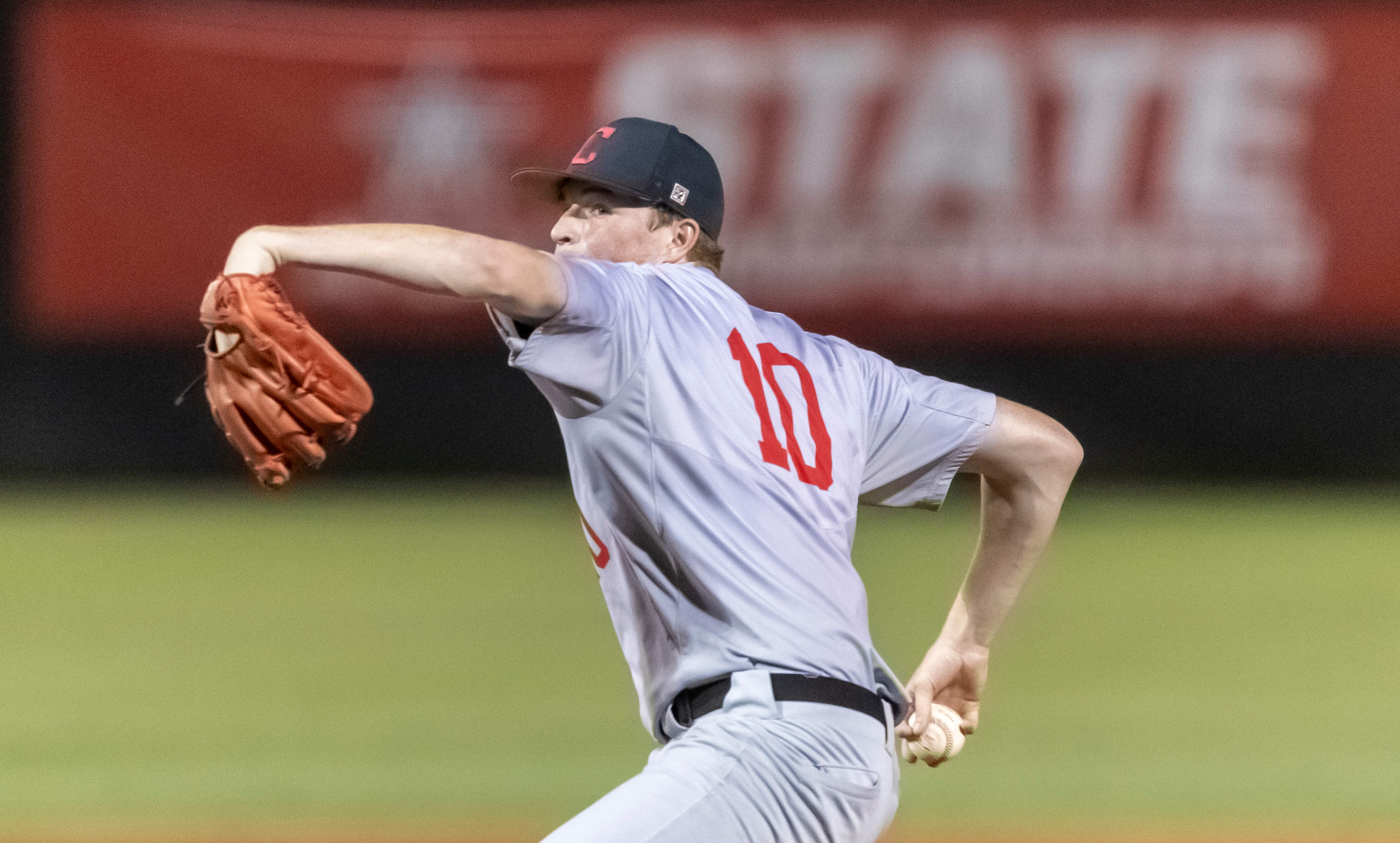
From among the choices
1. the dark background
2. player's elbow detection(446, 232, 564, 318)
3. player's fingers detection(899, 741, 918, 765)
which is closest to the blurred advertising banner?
the dark background

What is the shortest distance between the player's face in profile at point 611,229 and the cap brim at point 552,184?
23 millimetres

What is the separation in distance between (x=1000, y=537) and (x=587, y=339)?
1083mm

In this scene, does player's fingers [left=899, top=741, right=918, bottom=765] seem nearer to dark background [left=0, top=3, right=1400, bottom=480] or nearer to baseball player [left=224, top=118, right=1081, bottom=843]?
baseball player [left=224, top=118, right=1081, bottom=843]

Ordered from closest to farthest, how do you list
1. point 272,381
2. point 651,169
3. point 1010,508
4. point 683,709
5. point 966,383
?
point 272,381, point 683,709, point 651,169, point 1010,508, point 966,383

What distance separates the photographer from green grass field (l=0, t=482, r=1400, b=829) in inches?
223

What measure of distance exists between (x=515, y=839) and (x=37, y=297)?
25.3 ft

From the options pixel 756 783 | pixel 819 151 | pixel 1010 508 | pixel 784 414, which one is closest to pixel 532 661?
pixel 1010 508

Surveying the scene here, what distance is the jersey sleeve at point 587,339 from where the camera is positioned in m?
2.40

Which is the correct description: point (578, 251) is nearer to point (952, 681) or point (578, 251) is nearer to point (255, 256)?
point (255, 256)

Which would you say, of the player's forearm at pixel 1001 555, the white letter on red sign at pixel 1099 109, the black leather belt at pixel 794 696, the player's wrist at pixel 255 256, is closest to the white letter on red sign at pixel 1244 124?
the white letter on red sign at pixel 1099 109

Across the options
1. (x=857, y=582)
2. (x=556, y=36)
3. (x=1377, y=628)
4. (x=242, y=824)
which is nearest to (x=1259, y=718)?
(x=1377, y=628)

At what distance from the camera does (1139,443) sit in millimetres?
11695

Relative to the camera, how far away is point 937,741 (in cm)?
296

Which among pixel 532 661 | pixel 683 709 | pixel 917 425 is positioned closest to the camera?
pixel 683 709
